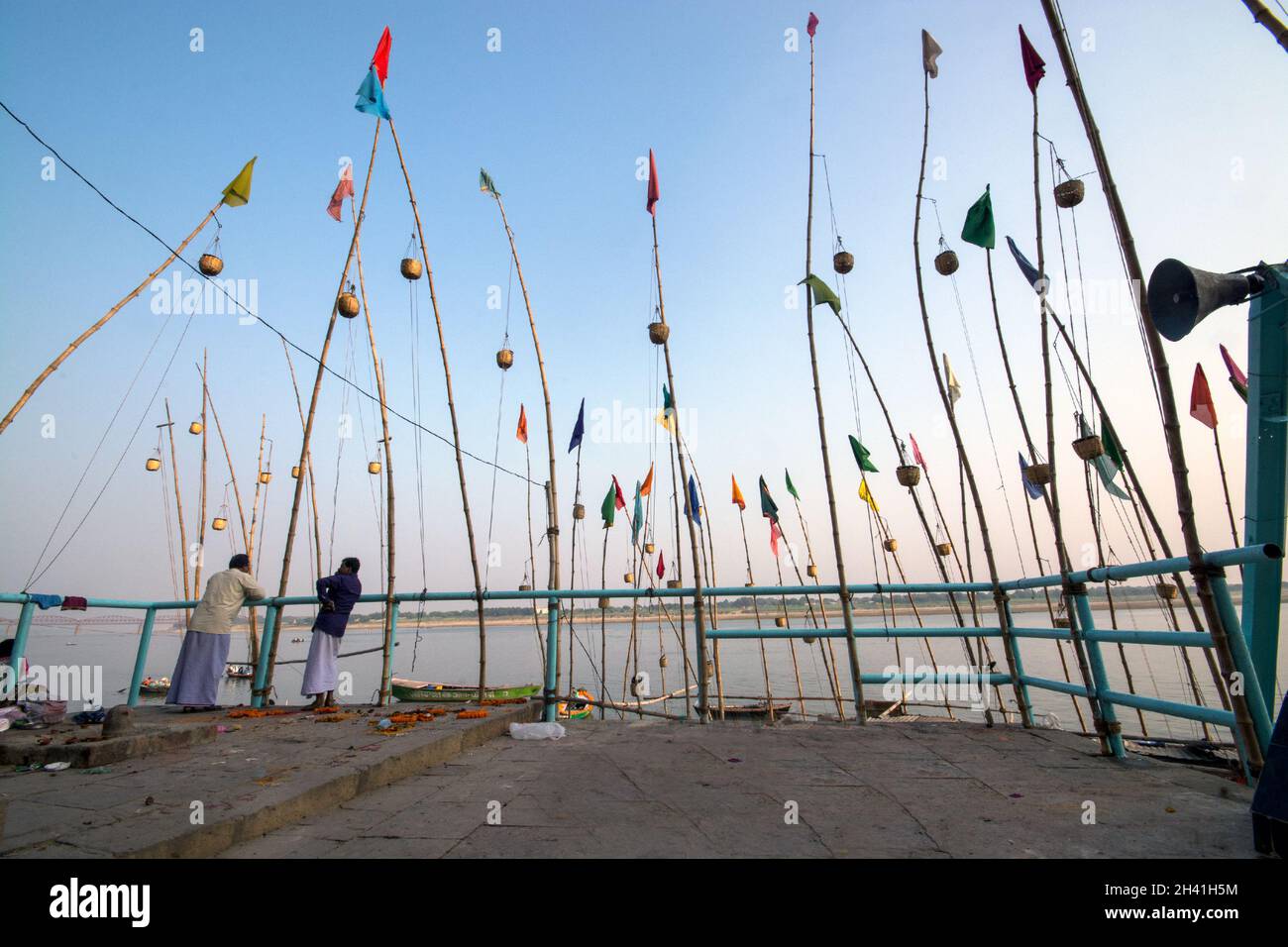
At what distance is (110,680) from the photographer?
40.4 meters

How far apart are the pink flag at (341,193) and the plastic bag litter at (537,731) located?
7499mm

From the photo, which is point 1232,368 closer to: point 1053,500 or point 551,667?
point 1053,500

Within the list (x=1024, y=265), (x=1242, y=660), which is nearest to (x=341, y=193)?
(x=1024, y=265)

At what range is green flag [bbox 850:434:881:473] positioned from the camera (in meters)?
10.4

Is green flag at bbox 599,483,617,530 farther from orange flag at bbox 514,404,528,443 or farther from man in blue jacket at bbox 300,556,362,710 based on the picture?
man in blue jacket at bbox 300,556,362,710

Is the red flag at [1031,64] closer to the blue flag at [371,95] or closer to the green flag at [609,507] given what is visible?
the blue flag at [371,95]

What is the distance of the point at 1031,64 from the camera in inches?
226

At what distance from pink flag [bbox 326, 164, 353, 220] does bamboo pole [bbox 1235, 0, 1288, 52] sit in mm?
9267

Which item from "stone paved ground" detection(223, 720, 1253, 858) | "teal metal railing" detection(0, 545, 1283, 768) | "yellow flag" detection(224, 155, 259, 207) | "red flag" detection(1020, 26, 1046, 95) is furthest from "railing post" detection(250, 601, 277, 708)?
"red flag" detection(1020, 26, 1046, 95)

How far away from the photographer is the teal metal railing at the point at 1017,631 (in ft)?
9.37

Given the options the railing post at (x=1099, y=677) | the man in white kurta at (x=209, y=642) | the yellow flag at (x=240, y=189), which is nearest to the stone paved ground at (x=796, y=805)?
the railing post at (x=1099, y=677)
